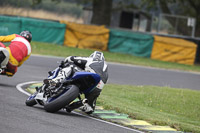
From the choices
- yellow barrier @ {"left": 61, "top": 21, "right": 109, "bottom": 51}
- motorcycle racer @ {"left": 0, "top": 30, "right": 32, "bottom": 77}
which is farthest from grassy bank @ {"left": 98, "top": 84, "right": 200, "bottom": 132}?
yellow barrier @ {"left": 61, "top": 21, "right": 109, "bottom": 51}

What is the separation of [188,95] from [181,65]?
558 inches

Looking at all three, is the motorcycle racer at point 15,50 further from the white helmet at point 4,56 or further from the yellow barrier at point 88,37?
the yellow barrier at point 88,37

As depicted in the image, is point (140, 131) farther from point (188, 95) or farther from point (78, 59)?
point (188, 95)

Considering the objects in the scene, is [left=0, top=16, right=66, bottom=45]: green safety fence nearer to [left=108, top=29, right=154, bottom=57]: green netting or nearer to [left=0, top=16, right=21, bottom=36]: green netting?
[left=0, top=16, right=21, bottom=36]: green netting

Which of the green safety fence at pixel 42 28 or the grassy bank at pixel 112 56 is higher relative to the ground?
the green safety fence at pixel 42 28

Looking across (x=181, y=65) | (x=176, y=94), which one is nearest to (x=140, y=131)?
(x=176, y=94)

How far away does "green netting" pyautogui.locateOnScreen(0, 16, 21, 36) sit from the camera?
2642cm

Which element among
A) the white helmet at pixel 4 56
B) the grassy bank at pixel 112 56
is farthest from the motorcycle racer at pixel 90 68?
the grassy bank at pixel 112 56

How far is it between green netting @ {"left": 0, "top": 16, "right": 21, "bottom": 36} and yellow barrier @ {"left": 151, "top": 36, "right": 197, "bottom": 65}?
831cm

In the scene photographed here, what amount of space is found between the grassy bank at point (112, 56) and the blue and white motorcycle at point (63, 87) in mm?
14734

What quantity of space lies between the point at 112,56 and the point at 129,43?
2866mm

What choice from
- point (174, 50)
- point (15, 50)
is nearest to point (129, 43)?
point (174, 50)

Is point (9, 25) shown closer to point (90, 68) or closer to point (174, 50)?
point (174, 50)

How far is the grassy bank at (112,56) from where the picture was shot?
25.2 metres
